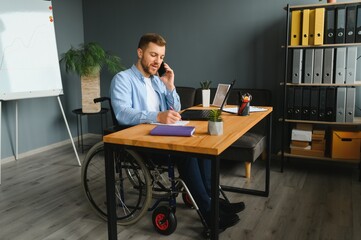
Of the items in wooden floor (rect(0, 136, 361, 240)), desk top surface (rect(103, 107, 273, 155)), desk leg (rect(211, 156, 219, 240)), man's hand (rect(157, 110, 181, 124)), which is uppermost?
man's hand (rect(157, 110, 181, 124))

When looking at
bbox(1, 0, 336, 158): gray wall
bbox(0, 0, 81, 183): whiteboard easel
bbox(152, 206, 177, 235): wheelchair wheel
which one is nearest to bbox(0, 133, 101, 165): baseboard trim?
bbox(1, 0, 336, 158): gray wall

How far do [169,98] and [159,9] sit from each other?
2156mm

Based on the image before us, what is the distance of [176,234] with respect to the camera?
2.18 m

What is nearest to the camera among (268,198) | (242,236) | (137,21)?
(242,236)

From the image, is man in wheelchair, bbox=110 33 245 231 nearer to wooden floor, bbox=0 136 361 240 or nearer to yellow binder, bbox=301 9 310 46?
wooden floor, bbox=0 136 361 240

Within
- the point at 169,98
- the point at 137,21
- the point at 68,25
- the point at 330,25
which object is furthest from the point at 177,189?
the point at 68,25

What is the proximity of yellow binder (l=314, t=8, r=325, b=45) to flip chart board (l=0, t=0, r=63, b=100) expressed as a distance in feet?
8.67

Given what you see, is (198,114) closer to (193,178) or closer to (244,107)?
(244,107)

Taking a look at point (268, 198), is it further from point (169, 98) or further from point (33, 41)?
point (33, 41)

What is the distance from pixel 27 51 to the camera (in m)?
3.41

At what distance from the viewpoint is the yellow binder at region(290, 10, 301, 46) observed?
3.21 meters

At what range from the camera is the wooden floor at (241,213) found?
86.9 inches

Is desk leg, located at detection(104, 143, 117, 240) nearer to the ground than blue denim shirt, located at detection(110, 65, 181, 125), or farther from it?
nearer to the ground

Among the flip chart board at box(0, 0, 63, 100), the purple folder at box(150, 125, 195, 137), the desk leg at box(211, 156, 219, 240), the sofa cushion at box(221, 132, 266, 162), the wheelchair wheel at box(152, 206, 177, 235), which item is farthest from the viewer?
the flip chart board at box(0, 0, 63, 100)
